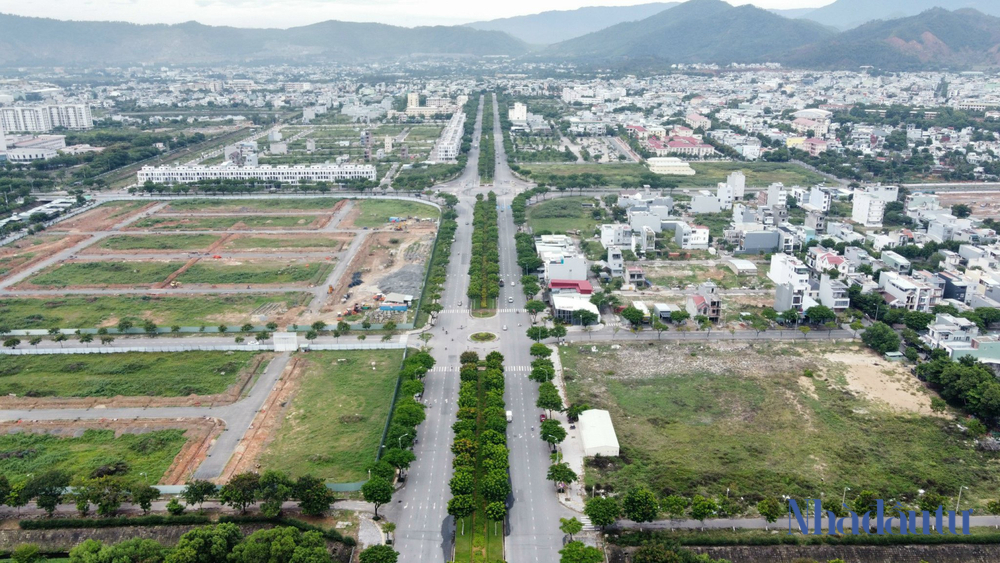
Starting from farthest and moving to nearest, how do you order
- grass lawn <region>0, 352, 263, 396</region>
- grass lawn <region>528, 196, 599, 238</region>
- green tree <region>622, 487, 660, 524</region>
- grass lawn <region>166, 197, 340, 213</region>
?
1. grass lawn <region>166, 197, 340, 213</region>
2. grass lawn <region>528, 196, 599, 238</region>
3. grass lawn <region>0, 352, 263, 396</region>
4. green tree <region>622, 487, 660, 524</region>

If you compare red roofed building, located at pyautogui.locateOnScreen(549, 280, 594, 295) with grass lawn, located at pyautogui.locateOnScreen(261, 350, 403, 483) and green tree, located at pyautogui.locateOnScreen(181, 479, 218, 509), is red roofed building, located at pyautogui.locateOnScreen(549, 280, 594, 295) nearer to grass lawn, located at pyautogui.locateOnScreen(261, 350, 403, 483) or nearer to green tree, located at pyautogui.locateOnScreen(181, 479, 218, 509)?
grass lawn, located at pyautogui.locateOnScreen(261, 350, 403, 483)

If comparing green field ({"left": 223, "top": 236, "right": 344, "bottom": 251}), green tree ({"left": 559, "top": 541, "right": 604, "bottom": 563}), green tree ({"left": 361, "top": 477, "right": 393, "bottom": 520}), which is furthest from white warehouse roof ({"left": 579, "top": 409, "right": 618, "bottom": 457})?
green field ({"left": 223, "top": 236, "right": 344, "bottom": 251})

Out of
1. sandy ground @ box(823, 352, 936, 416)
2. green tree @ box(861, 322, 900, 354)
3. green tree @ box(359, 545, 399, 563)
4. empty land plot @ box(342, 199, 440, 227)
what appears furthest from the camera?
empty land plot @ box(342, 199, 440, 227)

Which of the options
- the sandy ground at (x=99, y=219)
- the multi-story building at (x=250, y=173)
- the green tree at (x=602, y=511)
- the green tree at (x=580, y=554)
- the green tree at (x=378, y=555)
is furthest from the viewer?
the multi-story building at (x=250, y=173)

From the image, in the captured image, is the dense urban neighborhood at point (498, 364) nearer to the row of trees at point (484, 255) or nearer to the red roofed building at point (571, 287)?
the red roofed building at point (571, 287)

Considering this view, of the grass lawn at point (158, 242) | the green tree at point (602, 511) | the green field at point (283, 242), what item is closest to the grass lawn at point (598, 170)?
the green field at point (283, 242)

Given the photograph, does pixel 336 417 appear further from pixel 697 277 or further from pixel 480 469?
pixel 697 277

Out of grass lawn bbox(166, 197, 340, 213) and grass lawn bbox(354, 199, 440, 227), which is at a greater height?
grass lawn bbox(166, 197, 340, 213)

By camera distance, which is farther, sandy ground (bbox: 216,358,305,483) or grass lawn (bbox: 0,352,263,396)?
grass lawn (bbox: 0,352,263,396)
